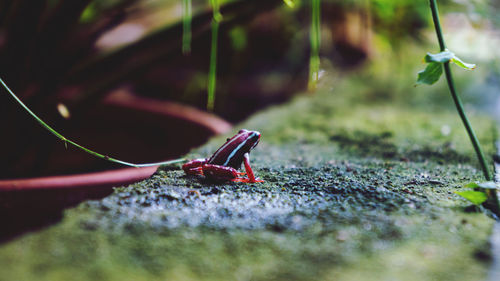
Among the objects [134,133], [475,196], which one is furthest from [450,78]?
[134,133]

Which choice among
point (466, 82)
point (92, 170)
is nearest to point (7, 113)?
point (92, 170)

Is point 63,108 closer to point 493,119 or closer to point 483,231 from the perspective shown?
point 483,231

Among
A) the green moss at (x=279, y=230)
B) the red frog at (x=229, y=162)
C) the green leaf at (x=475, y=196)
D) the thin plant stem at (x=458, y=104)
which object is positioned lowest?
the green moss at (x=279, y=230)

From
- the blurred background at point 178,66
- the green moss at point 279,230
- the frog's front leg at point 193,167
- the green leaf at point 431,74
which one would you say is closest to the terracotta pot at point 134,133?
the blurred background at point 178,66

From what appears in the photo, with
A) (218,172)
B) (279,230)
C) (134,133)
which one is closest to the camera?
(279,230)

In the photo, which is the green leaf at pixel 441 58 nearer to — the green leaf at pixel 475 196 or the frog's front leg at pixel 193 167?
the green leaf at pixel 475 196

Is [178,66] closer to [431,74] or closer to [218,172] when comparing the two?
[218,172]

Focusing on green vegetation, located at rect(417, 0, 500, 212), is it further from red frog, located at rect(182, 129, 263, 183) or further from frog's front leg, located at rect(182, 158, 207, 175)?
frog's front leg, located at rect(182, 158, 207, 175)

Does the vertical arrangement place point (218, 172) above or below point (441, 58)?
below
